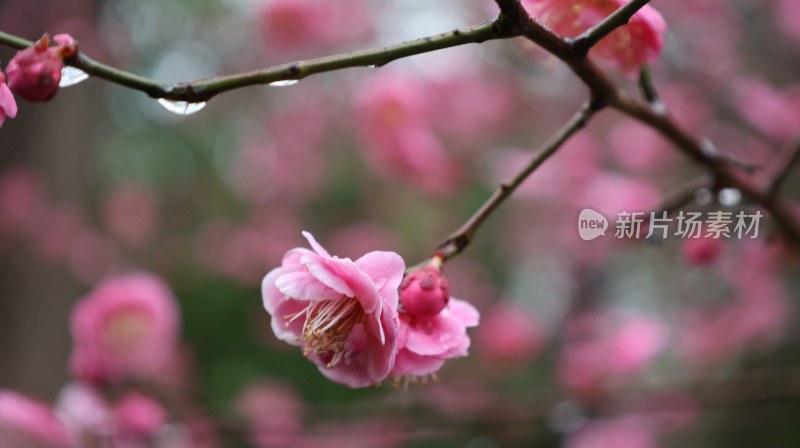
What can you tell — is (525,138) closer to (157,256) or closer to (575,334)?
(575,334)

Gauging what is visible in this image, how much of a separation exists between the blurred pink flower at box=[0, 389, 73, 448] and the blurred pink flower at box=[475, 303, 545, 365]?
1.64 metres

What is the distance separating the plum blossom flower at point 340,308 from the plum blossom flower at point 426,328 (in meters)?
0.02

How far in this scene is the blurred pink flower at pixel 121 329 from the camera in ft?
4.16

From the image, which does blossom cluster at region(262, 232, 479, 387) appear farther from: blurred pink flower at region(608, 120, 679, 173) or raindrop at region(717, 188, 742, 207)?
blurred pink flower at region(608, 120, 679, 173)

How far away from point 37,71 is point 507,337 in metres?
2.22

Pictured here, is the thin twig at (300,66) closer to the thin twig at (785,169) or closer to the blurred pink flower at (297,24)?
the thin twig at (785,169)

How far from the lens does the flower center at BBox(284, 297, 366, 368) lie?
1.99ft

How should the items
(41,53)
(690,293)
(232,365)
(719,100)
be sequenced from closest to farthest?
(41,53) < (719,100) < (690,293) < (232,365)

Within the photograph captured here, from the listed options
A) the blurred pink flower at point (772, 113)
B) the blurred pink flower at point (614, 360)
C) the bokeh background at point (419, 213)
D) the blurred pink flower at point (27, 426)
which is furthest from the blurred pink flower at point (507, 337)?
the blurred pink flower at point (27, 426)

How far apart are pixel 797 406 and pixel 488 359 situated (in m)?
1.00

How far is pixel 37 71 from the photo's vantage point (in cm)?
51

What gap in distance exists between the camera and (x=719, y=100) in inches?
88.9

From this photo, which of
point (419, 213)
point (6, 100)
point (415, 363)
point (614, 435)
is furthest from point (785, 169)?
point (419, 213)

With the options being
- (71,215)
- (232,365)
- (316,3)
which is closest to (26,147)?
(71,215)
